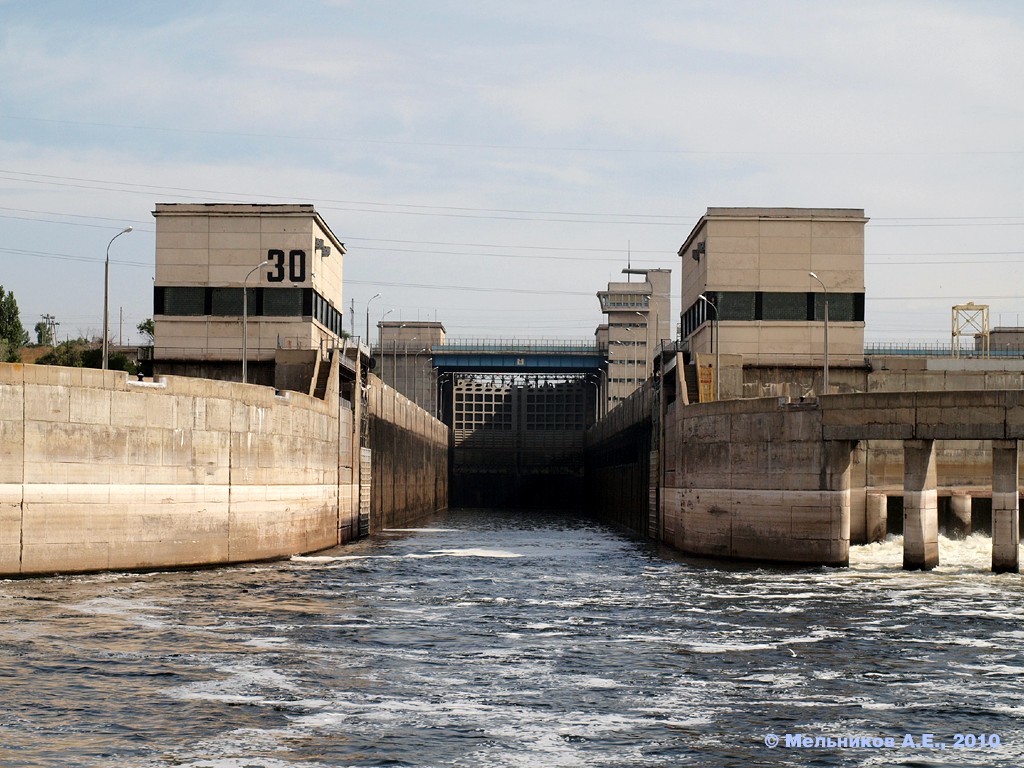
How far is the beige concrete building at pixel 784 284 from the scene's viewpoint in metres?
65.5

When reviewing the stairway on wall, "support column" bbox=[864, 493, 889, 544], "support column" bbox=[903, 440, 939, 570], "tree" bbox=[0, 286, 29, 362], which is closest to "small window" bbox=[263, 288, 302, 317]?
the stairway on wall

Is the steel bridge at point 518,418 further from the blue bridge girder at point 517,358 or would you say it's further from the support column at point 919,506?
the support column at point 919,506

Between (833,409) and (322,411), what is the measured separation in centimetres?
2360

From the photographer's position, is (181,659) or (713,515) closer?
(181,659)

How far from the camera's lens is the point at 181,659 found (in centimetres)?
2545

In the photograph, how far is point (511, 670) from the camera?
2506 cm

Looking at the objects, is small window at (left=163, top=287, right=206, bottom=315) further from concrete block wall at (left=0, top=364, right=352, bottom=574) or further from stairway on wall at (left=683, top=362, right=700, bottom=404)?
stairway on wall at (left=683, top=362, right=700, bottom=404)

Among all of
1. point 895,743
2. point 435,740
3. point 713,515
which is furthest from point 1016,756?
point 713,515

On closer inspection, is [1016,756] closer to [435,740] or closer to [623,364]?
[435,740]

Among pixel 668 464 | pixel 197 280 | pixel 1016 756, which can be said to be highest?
pixel 197 280

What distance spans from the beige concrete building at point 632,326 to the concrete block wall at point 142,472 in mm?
76604

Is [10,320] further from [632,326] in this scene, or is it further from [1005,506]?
[1005,506]

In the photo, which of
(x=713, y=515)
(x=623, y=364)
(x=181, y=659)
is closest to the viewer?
(x=181, y=659)

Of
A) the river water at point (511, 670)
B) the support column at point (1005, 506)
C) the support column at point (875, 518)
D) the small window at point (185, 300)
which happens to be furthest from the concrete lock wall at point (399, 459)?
the support column at point (1005, 506)
